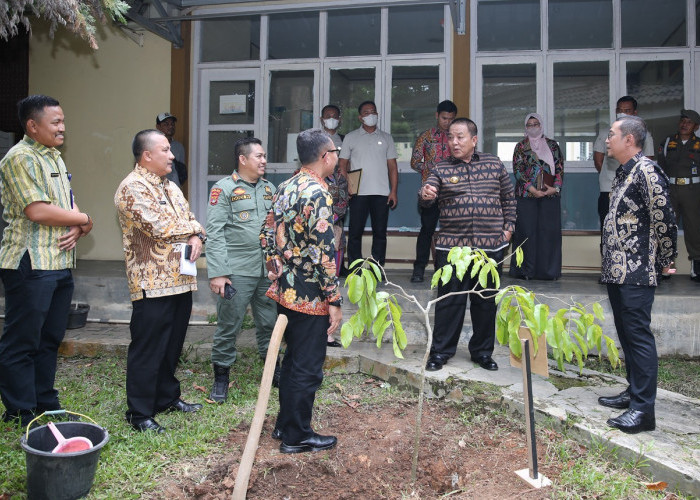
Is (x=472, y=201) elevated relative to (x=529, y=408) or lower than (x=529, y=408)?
elevated

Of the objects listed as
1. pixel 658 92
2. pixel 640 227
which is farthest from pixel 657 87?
pixel 640 227

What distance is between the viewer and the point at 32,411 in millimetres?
3654

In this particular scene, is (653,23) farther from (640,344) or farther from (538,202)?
(640,344)

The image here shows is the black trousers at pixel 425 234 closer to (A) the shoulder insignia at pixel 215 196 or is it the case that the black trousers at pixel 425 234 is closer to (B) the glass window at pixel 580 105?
(B) the glass window at pixel 580 105

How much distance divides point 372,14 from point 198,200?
3629 mm

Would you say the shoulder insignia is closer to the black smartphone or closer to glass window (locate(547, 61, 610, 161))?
the black smartphone

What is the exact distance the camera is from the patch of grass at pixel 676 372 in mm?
4656

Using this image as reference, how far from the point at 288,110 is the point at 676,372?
591 centimetres

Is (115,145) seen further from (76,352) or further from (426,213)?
(426,213)

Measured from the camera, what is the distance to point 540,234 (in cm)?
698

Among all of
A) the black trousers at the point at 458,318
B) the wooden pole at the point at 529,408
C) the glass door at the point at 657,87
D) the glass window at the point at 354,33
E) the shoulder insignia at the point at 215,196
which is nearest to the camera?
the wooden pole at the point at 529,408

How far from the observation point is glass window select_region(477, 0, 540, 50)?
7930mm

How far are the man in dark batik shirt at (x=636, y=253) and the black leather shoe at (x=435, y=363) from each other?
132 cm

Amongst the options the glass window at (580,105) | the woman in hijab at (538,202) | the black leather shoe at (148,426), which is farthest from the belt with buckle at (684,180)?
the black leather shoe at (148,426)
